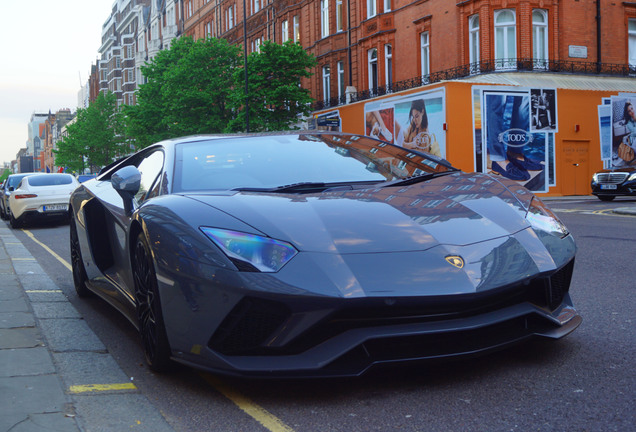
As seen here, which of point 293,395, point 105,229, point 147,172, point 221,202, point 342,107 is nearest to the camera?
point 293,395

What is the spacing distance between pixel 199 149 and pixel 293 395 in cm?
172

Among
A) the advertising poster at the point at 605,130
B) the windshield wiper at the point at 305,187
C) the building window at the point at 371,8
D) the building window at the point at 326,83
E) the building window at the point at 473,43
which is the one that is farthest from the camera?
the building window at the point at 326,83

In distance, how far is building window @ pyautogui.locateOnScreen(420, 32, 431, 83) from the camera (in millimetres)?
30875

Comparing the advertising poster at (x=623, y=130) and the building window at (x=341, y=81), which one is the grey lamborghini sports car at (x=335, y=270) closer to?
the advertising poster at (x=623, y=130)

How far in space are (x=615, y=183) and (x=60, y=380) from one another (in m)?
20.6

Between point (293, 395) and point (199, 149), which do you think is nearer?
point (293, 395)

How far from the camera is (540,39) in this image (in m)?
28.4

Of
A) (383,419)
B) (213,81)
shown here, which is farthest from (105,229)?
(213,81)

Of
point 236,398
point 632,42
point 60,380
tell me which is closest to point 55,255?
point 60,380

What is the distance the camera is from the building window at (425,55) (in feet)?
101

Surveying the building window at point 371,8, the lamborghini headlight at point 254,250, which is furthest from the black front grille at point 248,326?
the building window at point 371,8

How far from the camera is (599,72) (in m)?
29.5

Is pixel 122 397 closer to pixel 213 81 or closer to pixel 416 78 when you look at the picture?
pixel 416 78

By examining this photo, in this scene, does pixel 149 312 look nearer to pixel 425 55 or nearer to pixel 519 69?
pixel 519 69
